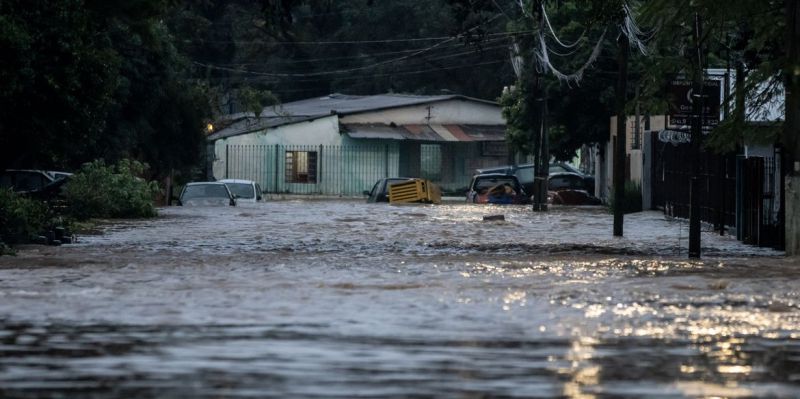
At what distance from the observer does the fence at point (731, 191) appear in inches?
1037

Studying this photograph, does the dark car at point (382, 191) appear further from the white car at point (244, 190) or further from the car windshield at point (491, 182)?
the white car at point (244, 190)

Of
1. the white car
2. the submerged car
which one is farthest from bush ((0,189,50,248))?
the white car

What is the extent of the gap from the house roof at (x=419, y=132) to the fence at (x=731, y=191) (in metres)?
27.9

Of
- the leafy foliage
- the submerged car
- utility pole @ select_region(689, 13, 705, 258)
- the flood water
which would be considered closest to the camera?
the flood water

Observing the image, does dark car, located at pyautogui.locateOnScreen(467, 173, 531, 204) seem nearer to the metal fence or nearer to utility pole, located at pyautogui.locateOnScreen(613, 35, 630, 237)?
the metal fence

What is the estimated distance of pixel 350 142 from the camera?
2847 inches

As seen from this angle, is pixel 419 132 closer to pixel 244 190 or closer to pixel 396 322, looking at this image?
pixel 244 190

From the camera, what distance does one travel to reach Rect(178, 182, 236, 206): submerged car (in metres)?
45.7

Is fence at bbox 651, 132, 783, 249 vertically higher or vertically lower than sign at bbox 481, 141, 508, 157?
lower

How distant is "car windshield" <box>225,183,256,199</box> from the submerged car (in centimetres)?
253

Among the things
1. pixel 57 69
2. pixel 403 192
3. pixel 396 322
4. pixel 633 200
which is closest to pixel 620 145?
pixel 57 69

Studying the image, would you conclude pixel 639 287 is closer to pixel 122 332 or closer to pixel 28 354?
pixel 122 332

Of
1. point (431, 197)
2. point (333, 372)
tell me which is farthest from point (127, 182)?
point (333, 372)

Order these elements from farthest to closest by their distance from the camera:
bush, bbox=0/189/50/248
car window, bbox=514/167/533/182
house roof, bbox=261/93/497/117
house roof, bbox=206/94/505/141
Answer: house roof, bbox=261/93/497/117, house roof, bbox=206/94/505/141, car window, bbox=514/167/533/182, bush, bbox=0/189/50/248
